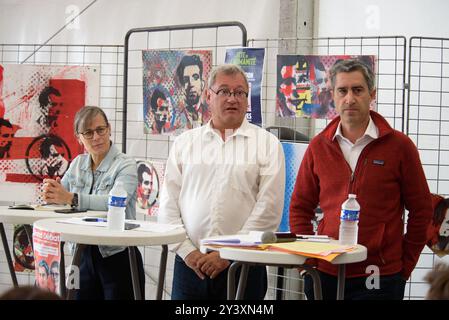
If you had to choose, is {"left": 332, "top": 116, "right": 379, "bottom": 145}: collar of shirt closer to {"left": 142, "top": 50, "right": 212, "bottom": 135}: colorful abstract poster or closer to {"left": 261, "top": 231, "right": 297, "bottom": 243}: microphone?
Answer: {"left": 261, "top": 231, "right": 297, "bottom": 243}: microphone

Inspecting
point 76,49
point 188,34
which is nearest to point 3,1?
point 76,49

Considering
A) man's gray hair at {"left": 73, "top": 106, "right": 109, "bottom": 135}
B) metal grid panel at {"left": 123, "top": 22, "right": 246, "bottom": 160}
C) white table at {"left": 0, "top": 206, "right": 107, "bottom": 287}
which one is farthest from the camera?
metal grid panel at {"left": 123, "top": 22, "right": 246, "bottom": 160}

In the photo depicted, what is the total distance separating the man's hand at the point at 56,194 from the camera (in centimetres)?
346

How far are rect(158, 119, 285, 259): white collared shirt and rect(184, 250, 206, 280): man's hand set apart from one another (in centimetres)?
3

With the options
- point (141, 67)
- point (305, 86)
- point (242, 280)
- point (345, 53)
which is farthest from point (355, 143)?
point (141, 67)

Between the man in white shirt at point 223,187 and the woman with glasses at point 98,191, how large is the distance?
277 mm

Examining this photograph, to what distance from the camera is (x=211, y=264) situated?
2990 millimetres

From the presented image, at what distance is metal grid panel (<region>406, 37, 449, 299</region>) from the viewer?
4.18 m

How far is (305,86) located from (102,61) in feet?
6.25

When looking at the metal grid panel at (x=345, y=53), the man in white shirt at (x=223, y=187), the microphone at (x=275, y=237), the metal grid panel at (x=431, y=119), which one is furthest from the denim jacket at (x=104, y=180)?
the metal grid panel at (x=431, y=119)

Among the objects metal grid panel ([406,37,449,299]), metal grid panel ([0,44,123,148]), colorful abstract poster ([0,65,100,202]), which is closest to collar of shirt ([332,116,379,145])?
metal grid panel ([406,37,449,299])

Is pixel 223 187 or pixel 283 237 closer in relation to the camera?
pixel 283 237

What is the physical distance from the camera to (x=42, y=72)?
189 inches

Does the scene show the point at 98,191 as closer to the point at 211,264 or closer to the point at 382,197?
the point at 211,264
